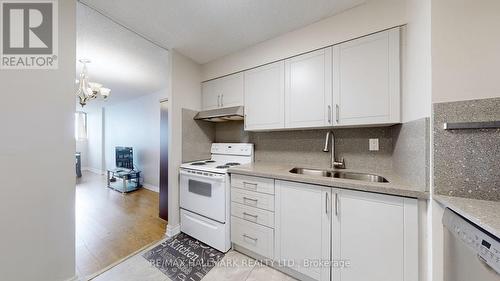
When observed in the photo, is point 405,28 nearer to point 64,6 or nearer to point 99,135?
point 64,6

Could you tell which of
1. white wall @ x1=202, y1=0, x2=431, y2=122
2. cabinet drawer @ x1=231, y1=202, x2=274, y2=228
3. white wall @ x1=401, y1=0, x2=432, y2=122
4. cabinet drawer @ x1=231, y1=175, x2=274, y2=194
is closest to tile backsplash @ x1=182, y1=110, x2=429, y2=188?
white wall @ x1=401, y1=0, x2=432, y2=122

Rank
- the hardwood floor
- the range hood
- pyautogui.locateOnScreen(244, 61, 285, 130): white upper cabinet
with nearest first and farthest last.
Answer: the hardwood floor < pyautogui.locateOnScreen(244, 61, 285, 130): white upper cabinet < the range hood

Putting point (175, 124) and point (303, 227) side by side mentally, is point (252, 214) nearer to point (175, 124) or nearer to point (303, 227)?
point (303, 227)

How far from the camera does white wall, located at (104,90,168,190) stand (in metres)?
4.31

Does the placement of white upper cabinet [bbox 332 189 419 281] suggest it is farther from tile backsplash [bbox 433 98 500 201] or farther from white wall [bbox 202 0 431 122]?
white wall [bbox 202 0 431 122]

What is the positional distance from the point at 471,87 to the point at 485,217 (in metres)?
0.68

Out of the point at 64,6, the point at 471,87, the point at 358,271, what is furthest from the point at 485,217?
the point at 64,6

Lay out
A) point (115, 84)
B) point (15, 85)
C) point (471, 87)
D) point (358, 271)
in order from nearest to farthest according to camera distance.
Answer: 1. point (471, 87)
2. point (15, 85)
3. point (358, 271)
4. point (115, 84)

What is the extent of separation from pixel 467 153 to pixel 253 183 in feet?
4.61

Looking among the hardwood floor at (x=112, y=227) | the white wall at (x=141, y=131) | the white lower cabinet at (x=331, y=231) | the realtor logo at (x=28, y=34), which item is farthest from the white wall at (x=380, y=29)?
the white wall at (x=141, y=131)

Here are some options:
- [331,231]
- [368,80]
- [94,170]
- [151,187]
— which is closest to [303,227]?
[331,231]

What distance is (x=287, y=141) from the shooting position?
2.16m

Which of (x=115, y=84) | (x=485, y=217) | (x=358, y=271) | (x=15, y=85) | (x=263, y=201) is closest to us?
(x=485, y=217)

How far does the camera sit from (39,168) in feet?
3.81
